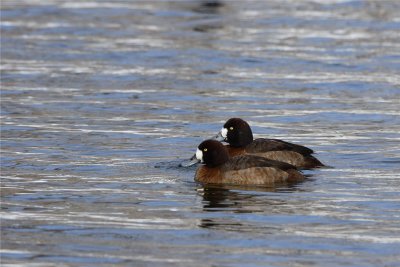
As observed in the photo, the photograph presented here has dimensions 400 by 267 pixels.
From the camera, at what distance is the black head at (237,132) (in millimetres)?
16766

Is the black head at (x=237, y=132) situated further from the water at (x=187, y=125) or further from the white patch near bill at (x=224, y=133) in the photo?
the water at (x=187, y=125)

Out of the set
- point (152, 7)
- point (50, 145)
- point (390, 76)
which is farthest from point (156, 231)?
point (152, 7)

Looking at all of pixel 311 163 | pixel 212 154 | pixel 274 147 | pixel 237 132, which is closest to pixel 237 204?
pixel 212 154

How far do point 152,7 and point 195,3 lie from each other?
63.0 inches

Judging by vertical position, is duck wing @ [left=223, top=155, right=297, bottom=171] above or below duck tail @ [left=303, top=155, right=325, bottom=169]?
Answer: above

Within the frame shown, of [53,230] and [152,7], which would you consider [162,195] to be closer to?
[53,230]

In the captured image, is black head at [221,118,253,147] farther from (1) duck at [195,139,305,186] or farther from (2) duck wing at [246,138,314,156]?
(1) duck at [195,139,305,186]

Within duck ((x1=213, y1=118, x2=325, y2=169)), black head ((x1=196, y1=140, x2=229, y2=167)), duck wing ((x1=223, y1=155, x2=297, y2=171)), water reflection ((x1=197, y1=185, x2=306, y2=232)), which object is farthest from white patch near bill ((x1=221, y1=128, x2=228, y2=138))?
water reflection ((x1=197, y1=185, x2=306, y2=232))

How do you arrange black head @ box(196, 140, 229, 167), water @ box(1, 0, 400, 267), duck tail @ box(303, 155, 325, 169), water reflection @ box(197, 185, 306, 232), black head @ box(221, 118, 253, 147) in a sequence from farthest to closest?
1. black head @ box(221, 118, 253, 147)
2. duck tail @ box(303, 155, 325, 169)
3. black head @ box(196, 140, 229, 167)
4. water reflection @ box(197, 185, 306, 232)
5. water @ box(1, 0, 400, 267)

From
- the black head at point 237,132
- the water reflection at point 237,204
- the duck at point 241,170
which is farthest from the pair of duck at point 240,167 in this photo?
the black head at point 237,132

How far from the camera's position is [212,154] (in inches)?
602

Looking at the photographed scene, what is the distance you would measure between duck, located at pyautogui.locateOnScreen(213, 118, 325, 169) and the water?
1.44 ft

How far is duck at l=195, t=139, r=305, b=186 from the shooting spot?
15.0m

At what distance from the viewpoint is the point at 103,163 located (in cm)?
1638
